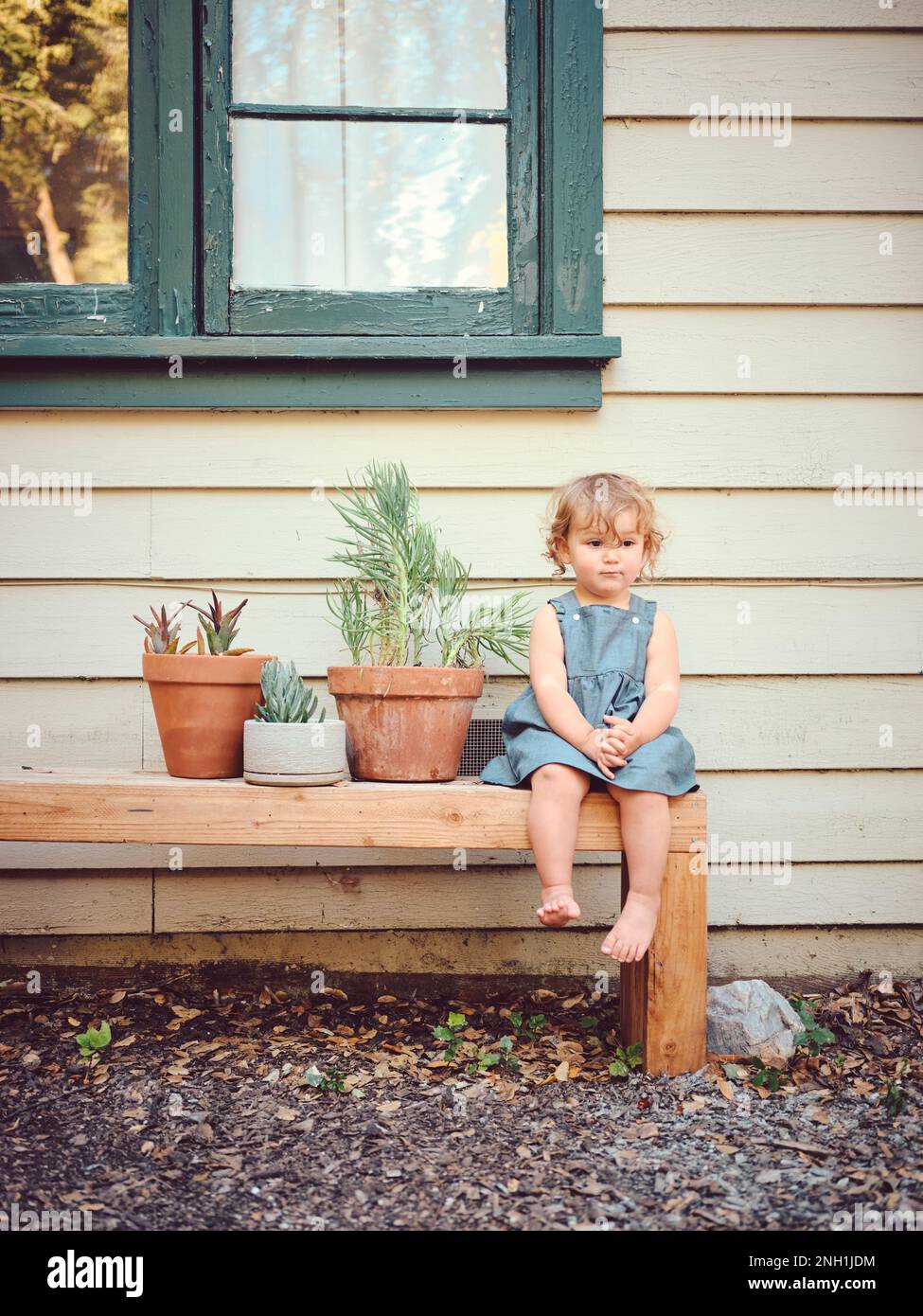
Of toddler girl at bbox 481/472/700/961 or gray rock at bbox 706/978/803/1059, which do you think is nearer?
toddler girl at bbox 481/472/700/961

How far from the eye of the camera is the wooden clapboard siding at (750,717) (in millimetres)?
2598

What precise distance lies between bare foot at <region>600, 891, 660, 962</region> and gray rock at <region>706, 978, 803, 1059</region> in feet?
1.29

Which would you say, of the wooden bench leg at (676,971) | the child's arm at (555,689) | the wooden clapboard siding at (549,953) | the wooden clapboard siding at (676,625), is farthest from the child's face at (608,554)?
the wooden clapboard siding at (549,953)

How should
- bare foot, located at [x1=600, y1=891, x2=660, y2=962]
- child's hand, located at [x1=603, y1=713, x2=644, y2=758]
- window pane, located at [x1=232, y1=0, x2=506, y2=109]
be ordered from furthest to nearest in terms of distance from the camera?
window pane, located at [x1=232, y1=0, x2=506, y2=109] < child's hand, located at [x1=603, y1=713, x2=644, y2=758] < bare foot, located at [x1=600, y1=891, x2=660, y2=962]

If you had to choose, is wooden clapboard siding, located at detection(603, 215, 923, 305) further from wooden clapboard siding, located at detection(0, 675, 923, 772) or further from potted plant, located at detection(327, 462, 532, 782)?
wooden clapboard siding, located at detection(0, 675, 923, 772)

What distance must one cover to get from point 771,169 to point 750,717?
145 cm

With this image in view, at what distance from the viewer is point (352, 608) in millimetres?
2600

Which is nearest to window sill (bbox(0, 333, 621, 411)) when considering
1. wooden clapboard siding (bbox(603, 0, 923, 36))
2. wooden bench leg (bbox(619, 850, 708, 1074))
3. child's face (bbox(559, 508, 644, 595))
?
child's face (bbox(559, 508, 644, 595))

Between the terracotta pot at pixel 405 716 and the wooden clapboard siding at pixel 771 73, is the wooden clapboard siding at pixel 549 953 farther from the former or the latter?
the wooden clapboard siding at pixel 771 73

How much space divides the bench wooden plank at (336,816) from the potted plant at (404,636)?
0.46 ft

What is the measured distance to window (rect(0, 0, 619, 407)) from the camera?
254cm
